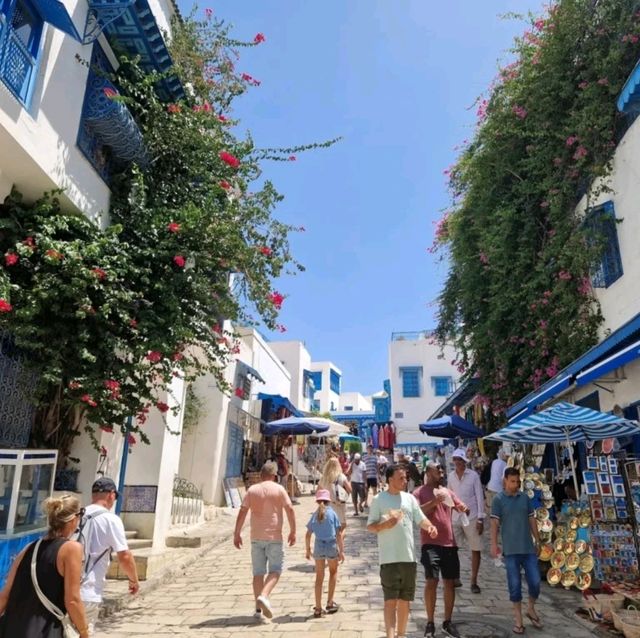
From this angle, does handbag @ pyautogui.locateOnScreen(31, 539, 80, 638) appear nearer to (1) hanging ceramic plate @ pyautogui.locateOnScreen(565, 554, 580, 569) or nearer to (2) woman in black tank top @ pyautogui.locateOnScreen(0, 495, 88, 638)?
(2) woman in black tank top @ pyautogui.locateOnScreen(0, 495, 88, 638)

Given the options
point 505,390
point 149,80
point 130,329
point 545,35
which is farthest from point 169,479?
point 545,35

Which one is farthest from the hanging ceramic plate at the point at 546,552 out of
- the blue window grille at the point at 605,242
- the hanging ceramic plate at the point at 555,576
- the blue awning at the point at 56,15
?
the blue awning at the point at 56,15

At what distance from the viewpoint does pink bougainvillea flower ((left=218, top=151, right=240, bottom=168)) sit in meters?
8.65

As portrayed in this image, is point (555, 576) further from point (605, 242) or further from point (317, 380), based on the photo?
point (317, 380)

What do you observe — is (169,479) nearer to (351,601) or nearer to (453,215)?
(351,601)

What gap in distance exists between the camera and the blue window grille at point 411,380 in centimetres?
3303

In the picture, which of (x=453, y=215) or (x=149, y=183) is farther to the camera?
(x=453, y=215)

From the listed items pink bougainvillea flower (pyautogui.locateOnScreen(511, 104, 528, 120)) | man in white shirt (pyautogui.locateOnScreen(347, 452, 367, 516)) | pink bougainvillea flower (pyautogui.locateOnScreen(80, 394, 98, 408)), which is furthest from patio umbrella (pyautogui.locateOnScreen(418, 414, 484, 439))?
pink bougainvillea flower (pyautogui.locateOnScreen(80, 394, 98, 408))

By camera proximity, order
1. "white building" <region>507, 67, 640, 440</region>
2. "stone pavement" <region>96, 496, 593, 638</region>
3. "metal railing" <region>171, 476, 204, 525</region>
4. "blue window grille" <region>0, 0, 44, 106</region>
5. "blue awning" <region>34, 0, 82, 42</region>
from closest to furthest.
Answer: "blue window grille" <region>0, 0, 44, 106</region>, "stone pavement" <region>96, 496, 593, 638</region>, "blue awning" <region>34, 0, 82, 42</region>, "white building" <region>507, 67, 640, 440</region>, "metal railing" <region>171, 476, 204, 525</region>

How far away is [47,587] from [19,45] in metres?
5.50

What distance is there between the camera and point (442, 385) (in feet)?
108

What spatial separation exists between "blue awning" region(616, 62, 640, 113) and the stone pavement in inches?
290

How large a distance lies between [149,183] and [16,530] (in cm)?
537

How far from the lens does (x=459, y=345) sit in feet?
49.5
